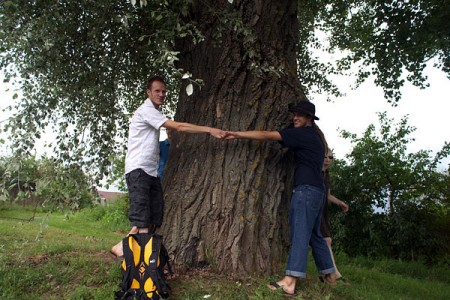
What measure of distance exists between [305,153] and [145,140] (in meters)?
1.73

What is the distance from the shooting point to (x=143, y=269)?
4.13 meters

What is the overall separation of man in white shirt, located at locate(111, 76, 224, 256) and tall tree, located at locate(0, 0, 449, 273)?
1.34 ft

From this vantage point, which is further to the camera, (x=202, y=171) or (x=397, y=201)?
(x=397, y=201)

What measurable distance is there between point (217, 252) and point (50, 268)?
191 centimetres

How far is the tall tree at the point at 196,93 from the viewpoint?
468 cm

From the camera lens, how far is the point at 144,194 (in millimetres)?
4387

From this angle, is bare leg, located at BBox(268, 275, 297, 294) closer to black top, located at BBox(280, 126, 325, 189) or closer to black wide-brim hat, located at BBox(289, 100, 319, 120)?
black top, located at BBox(280, 126, 325, 189)

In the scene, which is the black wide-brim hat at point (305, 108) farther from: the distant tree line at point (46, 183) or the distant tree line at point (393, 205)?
the distant tree line at point (393, 205)

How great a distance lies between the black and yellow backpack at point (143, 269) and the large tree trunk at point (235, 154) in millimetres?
629

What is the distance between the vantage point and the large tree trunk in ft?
15.6

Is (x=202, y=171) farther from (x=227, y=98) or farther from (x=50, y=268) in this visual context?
(x=50, y=268)

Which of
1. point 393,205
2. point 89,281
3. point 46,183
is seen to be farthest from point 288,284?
point 393,205

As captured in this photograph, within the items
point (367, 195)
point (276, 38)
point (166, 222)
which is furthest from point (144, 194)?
point (367, 195)

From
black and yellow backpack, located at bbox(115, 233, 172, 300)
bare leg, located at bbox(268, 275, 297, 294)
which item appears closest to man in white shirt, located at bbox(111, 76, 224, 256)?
black and yellow backpack, located at bbox(115, 233, 172, 300)
